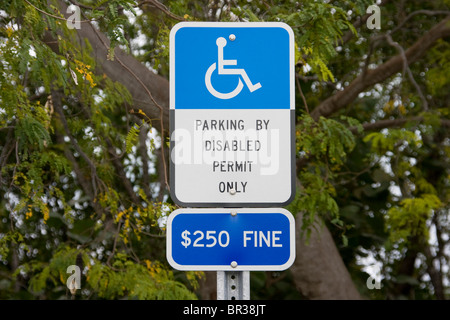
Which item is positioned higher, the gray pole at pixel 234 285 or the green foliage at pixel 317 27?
the green foliage at pixel 317 27

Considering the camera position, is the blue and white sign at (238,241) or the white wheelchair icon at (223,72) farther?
the white wheelchair icon at (223,72)

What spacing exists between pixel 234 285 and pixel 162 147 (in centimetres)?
277

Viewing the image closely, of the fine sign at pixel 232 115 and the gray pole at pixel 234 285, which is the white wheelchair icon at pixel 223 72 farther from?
the gray pole at pixel 234 285

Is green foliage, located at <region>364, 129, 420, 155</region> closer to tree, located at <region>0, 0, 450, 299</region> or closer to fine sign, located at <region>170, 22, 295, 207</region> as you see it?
tree, located at <region>0, 0, 450, 299</region>

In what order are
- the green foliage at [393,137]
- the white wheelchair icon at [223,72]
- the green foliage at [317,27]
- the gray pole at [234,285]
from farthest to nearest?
the green foliage at [393,137] < the green foliage at [317,27] < the white wheelchair icon at [223,72] < the gray pole at [234,285]

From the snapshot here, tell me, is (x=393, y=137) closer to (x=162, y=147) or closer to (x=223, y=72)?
(x=162, y=147)

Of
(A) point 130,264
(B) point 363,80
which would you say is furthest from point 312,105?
(A) point 130,264

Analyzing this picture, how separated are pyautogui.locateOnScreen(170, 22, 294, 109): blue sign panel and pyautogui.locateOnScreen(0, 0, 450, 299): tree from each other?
2.00 metres

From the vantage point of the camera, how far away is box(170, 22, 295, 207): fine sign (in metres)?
2.54

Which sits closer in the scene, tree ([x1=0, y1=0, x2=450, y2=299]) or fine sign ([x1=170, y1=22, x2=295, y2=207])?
fine sign ([x1=170, y1=22, x2=295, y2=207])

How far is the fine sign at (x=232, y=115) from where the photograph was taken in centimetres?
254

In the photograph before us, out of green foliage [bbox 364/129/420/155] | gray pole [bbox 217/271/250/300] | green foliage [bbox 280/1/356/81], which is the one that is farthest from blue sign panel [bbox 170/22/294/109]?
green foliage [bbox 364/129/420/155]

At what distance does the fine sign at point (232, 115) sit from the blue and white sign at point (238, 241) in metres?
0.05

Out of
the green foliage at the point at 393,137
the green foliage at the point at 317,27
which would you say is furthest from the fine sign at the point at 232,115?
the green foliage at the point at 393,137
